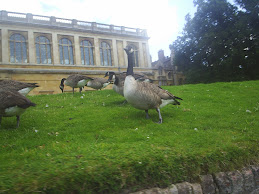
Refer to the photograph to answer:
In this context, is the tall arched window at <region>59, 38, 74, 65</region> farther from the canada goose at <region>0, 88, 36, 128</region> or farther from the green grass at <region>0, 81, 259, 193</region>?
the canada goose at <region>0, 88, 36, 128</region>

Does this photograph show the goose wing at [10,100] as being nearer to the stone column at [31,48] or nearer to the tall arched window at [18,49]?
the stone column at [31,48]

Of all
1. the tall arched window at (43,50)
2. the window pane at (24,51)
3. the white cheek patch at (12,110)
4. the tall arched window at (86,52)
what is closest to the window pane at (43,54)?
the tall arched window at (43,50)

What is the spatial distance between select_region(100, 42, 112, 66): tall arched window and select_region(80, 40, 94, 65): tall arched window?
2.29 m

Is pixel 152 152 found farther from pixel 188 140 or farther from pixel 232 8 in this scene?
pixel 232 8

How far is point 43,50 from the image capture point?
3388 cm

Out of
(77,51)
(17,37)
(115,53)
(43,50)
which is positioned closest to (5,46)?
(17,37)

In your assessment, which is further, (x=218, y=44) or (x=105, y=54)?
(x=105, y=54)

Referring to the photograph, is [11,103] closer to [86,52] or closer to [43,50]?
[43,50]

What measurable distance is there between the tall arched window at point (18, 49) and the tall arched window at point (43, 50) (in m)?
2.03

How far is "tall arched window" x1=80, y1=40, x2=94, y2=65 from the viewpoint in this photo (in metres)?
37.7

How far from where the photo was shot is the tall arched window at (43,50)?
110ft

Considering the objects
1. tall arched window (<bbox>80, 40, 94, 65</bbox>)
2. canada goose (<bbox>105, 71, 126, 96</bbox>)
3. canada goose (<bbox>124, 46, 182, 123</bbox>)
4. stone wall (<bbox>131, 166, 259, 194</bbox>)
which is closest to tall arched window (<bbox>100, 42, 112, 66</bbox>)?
tall arched window (<bbox>80, 40, 94, 65</bbox>)

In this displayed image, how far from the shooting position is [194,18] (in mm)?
35406

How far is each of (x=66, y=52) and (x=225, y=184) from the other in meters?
36.6
